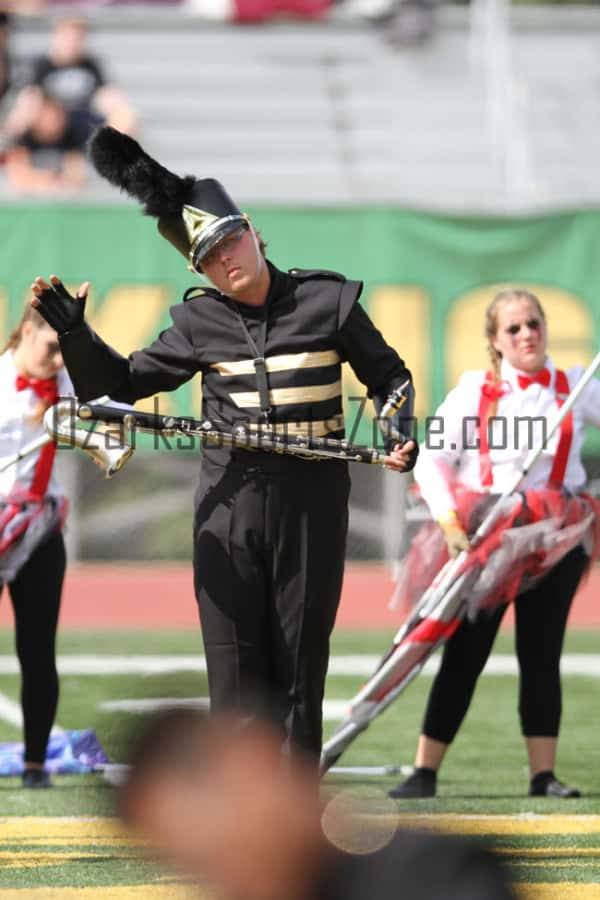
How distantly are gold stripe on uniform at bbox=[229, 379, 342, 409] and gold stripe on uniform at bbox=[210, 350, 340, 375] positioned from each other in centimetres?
5

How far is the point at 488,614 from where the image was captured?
18.7 ft

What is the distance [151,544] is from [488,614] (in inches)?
326

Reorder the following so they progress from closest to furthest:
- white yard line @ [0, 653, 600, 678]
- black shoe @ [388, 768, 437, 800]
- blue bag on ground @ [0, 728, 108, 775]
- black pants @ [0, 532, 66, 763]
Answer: black shoe @ [388, 768, 437, 800]
black pants @ [0, 532, 66, 763]
blue bag on ground @ [0, 728, 108, 775]
white yard line @ [0, 653, 600, 678]

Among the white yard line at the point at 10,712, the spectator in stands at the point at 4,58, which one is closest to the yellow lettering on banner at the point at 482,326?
the white yard line at the point at 10,712

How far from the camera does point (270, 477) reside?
427 cm

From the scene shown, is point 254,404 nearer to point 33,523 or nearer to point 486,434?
point 486,434

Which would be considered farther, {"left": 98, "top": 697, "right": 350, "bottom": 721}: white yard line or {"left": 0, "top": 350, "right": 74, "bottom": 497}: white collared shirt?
{"left": 0, "top": 350, "right": 74, "bottom": 497}: white collared shirt

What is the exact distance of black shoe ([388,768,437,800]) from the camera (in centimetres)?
573

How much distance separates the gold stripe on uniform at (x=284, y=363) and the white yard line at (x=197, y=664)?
464 centimetres

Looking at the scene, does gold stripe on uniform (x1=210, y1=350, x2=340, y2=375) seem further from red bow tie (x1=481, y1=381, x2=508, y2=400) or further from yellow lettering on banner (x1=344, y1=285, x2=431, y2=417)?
yellow lettering on banner (x1=344, y1=285, x2=431, y2=417)

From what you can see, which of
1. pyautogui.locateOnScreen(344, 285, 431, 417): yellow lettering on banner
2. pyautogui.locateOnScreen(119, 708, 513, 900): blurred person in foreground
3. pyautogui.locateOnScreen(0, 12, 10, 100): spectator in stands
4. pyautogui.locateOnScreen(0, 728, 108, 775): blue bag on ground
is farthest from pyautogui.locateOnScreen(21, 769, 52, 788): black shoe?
pyautogui.locateOnScreen(0, 12, 10, 100): spectator in stands

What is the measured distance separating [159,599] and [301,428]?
27.0 ft

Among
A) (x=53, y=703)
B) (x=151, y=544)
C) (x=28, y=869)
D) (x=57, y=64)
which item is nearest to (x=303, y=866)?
(x=28, y=869)

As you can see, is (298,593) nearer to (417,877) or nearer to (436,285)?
A: (417,877)
